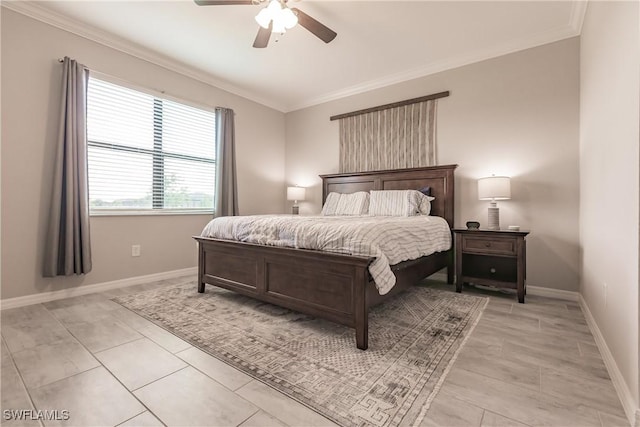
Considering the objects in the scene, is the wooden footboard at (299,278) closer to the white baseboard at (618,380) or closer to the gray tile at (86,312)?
the gray tile at (86,312)

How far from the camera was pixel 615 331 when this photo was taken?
154cm

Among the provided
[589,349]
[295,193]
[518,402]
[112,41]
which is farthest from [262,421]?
[112,41]

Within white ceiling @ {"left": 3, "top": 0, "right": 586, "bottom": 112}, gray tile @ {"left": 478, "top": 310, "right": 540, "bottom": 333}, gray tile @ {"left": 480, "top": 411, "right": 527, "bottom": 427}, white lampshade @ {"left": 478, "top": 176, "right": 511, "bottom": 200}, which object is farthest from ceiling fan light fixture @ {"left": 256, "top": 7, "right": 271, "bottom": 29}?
gray tile @ {"left": 478, "top": 310, "right": 540, "bottom": 333}

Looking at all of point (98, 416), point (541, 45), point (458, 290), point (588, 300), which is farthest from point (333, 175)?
point (98, 416)

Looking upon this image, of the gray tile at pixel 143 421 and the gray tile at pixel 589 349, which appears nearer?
the gray tile at pixel 143 421

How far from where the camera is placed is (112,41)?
316 cm

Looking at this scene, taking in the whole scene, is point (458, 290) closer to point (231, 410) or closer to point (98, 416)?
point (231, 410)

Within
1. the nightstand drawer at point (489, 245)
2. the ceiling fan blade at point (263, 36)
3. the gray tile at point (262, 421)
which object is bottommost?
the gray tile at point (262, 421)

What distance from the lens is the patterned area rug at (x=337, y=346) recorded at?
134 cm

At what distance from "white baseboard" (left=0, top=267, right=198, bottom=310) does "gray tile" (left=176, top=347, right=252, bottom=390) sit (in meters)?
2.01

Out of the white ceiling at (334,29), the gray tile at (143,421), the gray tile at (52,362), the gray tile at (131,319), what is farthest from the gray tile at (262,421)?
the white ceiling at (334,29)

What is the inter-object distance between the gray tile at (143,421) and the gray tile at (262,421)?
0.36m

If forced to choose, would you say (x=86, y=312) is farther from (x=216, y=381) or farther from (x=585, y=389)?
(x=585, y=389)

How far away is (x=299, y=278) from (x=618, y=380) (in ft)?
5.94
